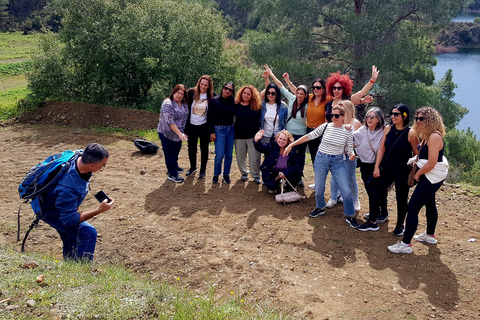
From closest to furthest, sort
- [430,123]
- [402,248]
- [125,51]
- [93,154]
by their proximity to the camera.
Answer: [93,154]
[430,123]
[402,248]
[125,51]

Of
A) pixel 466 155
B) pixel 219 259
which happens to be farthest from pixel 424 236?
pixel 466 155

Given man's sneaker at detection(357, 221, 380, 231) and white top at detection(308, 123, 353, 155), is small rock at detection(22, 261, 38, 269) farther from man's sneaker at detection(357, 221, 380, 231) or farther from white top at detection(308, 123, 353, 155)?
man's sneaker at detection(357, 221, 380, 231)

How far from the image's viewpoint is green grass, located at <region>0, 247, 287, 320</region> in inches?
132

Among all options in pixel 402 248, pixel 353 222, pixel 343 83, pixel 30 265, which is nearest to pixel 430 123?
pixel 402 248

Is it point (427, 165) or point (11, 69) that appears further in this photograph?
point (11, 69)

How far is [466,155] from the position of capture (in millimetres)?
16797

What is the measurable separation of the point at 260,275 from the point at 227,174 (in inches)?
114

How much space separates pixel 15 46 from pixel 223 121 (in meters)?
35.0

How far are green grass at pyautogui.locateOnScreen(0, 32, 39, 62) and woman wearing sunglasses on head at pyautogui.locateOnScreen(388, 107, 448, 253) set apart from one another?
2226 centimetres

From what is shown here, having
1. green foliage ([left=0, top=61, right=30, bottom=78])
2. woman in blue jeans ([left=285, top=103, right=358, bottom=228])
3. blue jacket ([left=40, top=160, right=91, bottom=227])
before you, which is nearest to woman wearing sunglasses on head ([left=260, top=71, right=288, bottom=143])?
woman in blue jeans ([left=285, top=103, right=358, bottom=228])

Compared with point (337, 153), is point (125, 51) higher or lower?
higher

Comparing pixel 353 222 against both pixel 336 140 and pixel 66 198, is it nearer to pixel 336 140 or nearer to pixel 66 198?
pixel 336 140

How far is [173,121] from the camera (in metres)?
6.79

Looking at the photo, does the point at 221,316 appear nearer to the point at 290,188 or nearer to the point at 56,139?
the point at 290,188
